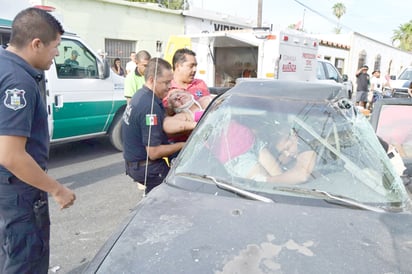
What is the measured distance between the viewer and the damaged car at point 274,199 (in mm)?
1499

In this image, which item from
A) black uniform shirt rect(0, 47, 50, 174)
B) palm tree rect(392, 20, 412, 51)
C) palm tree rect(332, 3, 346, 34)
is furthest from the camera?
palm tree rect(332, 3, 346, 34)

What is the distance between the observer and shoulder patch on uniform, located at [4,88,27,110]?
5.94 ft

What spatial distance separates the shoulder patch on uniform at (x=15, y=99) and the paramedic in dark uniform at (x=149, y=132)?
1073mm

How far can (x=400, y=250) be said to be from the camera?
1.58 meters

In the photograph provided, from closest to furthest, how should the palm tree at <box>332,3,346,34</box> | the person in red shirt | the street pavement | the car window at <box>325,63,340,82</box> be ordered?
the street pavement, the person in red shirt, the car window at <box>325,63,340,82</box>, the palm tree at <box>332,3,346,34</box>

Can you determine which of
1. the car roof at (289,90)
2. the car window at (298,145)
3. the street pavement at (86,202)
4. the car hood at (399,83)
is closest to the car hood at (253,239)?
the car window at (298,145)

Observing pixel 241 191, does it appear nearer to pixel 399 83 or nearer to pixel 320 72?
pixel 320 72

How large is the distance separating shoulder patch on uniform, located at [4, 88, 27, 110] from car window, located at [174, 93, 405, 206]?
3.10 ft

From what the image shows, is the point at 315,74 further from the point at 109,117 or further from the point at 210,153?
the point at 210,153

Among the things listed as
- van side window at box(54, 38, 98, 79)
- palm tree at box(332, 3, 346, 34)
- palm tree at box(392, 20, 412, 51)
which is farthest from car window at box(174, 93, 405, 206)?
palm tree at box(332, 3, 346, 34)

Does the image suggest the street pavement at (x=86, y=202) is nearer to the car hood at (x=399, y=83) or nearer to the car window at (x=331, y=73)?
the car window at (x=331, y=73)

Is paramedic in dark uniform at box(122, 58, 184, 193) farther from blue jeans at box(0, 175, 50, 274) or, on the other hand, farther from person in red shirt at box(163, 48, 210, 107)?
blue jeans at box(0, 175, 50, 274)

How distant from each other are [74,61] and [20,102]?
4.44 m

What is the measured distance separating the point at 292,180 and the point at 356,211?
0.38 metres
